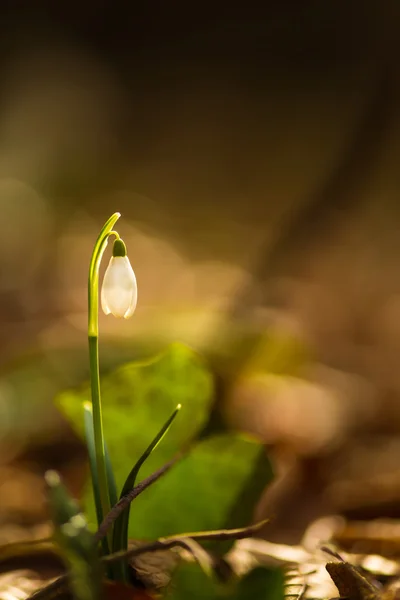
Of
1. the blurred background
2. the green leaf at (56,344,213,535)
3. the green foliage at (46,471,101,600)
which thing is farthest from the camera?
the blurred background

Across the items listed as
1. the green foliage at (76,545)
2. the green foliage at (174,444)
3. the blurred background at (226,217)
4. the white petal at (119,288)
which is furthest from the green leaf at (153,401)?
the blurred background at (226,217)

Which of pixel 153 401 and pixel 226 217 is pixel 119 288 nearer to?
pixel 153 401

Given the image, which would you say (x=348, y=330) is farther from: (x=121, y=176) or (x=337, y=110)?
(x=337, y=110)

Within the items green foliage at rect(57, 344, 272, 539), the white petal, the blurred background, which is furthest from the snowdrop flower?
the blurred background

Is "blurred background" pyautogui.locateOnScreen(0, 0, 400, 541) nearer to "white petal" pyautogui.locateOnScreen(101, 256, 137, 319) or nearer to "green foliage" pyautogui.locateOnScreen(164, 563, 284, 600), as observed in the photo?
"white petal" pyautogui.locateOnScreen(101, 256, 137, 319)

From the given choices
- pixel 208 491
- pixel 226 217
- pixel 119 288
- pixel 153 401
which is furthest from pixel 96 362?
pixel 226 217

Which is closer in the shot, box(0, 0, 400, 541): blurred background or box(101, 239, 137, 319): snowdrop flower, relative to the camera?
box(101, 239, 137, 319): snowdrop flower

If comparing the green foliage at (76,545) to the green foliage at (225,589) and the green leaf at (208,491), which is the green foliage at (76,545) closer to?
the green foliage at (225,589)
